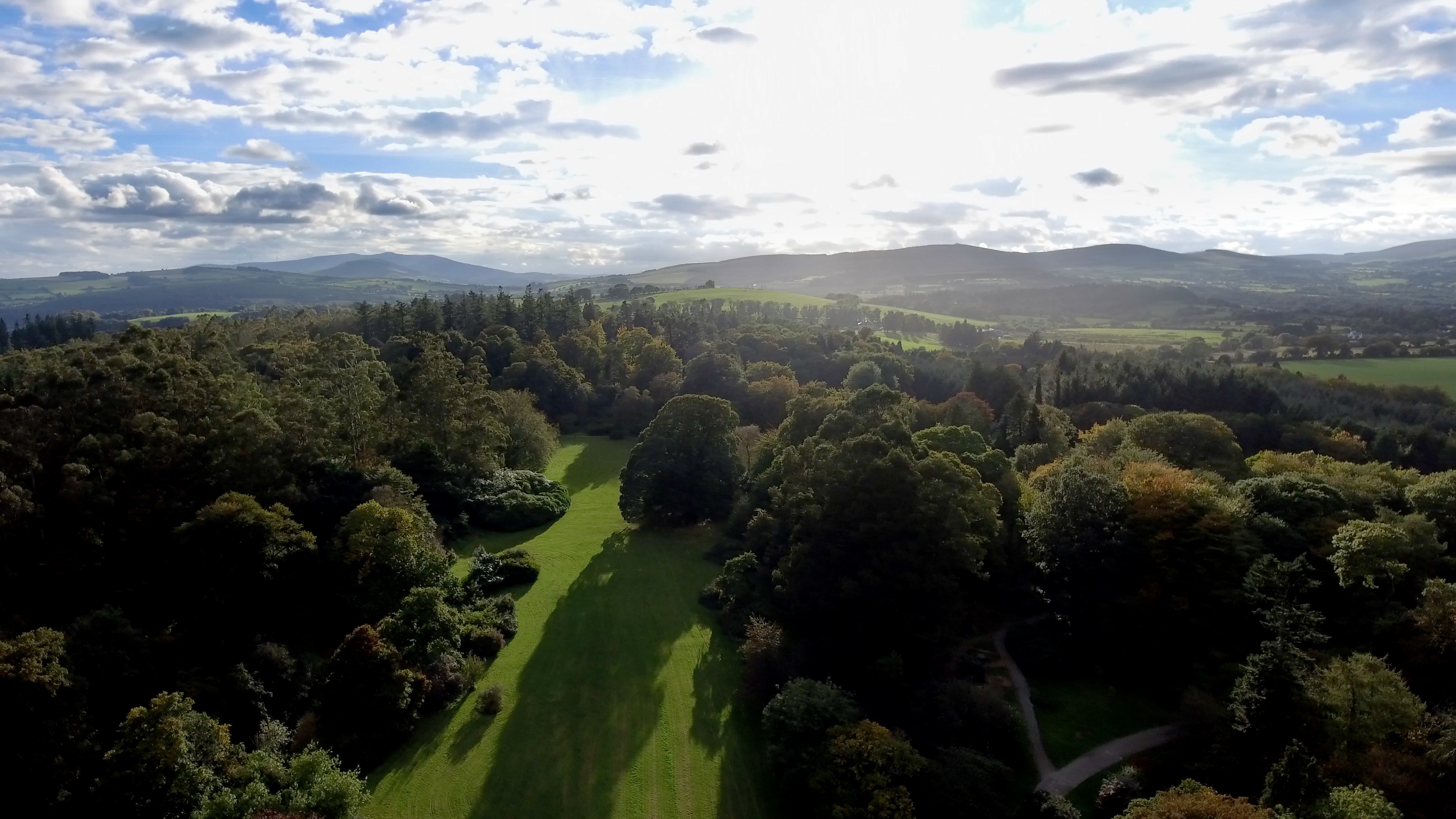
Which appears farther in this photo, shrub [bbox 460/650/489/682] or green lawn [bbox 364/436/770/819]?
shrub [bbox 460/650/489/682]

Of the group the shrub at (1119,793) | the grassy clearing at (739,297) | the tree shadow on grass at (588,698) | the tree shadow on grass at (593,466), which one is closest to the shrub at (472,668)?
the tree shadow on grass at (588,698)

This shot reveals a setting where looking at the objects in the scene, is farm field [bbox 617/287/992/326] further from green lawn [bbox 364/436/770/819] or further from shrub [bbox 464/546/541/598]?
green lawn [bbox 364/436/770/819]

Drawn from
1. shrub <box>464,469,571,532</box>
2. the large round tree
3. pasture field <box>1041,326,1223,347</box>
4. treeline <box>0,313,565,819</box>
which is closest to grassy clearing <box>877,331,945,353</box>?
pasture field <box>1041,326,1223,347</box>

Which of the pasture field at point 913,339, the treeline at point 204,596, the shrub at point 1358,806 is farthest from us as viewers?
the pasture field at point 913,339

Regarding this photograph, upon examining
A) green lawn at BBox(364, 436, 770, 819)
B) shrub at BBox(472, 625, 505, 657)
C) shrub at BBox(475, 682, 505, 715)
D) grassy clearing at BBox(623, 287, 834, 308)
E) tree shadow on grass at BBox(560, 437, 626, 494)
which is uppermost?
grassy clearing at BBox(623, 287, 834, 308)

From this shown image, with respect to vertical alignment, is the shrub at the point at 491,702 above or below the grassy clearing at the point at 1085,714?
above

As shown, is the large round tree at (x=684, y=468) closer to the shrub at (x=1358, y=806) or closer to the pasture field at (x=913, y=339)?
the shrub at (x=1358, y=806)

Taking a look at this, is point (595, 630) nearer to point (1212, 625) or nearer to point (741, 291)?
point (1212, 625)

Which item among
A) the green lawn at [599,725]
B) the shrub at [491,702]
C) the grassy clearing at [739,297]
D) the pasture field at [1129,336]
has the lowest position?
the green lawn at [599,725]
